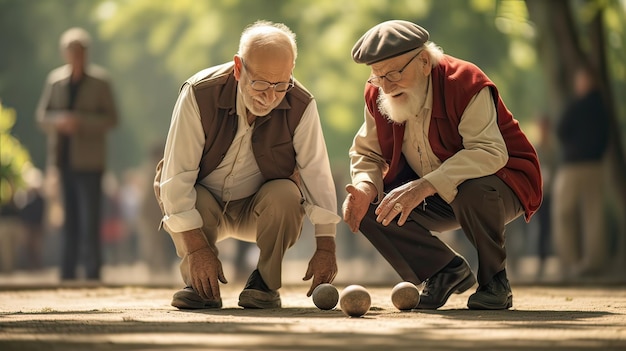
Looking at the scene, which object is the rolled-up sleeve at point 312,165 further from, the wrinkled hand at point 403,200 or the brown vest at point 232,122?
the wrinkled hand at point 403,200

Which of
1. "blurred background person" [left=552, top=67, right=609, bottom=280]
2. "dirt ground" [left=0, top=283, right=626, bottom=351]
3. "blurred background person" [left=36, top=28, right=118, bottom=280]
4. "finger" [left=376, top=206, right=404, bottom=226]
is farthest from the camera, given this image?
"blurred background person" [left=552, top=67, right=609, bottom=280]

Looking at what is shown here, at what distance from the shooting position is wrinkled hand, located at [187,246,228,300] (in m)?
7.00

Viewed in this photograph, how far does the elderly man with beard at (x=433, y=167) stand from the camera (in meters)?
→ 7.00

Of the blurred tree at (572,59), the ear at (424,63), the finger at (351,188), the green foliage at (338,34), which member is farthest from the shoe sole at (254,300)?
the green foliage at (338,34)

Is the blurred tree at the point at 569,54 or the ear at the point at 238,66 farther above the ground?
the blurred tree at the point at 569,54

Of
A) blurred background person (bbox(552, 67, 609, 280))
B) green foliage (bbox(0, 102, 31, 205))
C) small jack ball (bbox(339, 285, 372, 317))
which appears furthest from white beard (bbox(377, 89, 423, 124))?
green foliage (bbox(0, 102, 31, 205))

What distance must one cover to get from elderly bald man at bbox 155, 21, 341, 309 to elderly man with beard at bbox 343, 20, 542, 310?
285 mm

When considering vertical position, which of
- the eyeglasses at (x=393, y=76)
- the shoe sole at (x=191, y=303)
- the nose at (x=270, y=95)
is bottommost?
the shoe sole at (x=191, y=303)

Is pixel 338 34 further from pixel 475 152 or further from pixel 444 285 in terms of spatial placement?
pixel 475 152

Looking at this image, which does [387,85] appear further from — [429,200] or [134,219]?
[134,219]

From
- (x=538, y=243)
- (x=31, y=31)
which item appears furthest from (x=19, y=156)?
(x=31, y=31)

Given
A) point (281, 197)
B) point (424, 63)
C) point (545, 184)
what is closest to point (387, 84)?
point (424, 63)

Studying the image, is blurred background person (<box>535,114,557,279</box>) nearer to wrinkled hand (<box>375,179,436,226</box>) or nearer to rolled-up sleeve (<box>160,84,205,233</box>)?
Answer: wrinkled hand (<box>375,179,436,226</box>)

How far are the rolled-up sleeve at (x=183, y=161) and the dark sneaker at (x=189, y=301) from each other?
0.39 m
